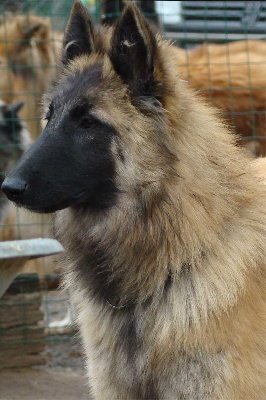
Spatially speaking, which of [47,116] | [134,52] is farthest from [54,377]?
[134,52]

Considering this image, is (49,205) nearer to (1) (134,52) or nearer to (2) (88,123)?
(2) (88,123)

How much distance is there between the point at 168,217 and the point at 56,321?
4.02 metres

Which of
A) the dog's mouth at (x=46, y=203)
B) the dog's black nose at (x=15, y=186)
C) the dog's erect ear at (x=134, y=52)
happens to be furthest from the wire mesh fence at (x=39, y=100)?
the dog's black nose at (x=15, y=186)

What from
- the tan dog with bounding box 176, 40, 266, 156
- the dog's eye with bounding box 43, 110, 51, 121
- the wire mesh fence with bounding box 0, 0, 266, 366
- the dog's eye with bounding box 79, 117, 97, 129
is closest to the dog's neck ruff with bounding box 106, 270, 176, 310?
the dog's eye with bounding box 79, 117, 97, 129

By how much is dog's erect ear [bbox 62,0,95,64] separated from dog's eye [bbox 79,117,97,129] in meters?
0.40

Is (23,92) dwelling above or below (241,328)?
above

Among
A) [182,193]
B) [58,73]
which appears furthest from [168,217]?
[58,73]

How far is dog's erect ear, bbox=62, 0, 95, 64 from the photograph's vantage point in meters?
3.62

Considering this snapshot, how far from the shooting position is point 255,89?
23.5 ft

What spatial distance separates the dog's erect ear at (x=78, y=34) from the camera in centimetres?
362

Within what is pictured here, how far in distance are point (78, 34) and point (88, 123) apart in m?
0.52

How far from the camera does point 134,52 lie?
3.42m

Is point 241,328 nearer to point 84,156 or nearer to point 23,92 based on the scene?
point 84,156

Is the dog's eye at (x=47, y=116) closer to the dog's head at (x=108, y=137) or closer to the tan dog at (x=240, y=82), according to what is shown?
the dog's head at (x=108, y=137)
